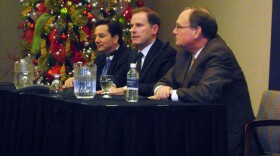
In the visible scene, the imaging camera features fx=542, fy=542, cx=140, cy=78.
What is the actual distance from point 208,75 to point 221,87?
11 centimetres

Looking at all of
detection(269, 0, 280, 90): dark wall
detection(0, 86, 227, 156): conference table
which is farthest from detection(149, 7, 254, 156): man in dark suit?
detection(269, 0, 280, 90): dark wall

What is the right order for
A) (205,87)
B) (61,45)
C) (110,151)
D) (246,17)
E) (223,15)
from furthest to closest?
(61,45), (223,15), (246,17), (205,87), (110,151)

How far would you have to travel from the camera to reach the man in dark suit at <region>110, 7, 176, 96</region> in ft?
13.5

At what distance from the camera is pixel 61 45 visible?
649 centimetres

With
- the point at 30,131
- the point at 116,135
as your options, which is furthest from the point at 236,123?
the point at 30,131

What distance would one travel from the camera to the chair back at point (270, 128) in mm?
3414

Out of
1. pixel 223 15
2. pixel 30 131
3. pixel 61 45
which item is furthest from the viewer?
pixel 61 45

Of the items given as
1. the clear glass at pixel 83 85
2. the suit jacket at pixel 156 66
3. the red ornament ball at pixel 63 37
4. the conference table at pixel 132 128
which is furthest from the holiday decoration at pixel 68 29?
the conference table at pixel 132 128

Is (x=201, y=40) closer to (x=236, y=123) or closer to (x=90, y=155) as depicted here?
(x=236, y=123)

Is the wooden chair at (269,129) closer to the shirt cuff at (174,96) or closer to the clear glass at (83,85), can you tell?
the shirt cuff at (174,96)

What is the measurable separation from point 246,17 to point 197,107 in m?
2.46

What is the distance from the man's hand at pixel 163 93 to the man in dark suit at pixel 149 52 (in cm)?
54

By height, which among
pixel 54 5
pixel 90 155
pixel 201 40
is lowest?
pixel 90 155

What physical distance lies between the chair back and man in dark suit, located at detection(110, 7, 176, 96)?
863 millimetres
